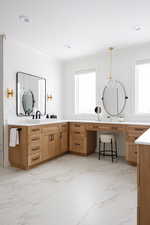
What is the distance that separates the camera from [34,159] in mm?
3195

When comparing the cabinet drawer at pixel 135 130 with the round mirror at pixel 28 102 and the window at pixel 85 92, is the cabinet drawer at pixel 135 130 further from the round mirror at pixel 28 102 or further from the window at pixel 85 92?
the round mirror at pixel 28 102

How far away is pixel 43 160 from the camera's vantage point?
11.3 ft

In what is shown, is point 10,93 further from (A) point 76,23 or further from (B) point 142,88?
(B) point 142,88

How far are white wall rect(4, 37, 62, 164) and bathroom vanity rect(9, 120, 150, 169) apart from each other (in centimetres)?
47

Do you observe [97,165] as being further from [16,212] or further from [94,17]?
[94,17]

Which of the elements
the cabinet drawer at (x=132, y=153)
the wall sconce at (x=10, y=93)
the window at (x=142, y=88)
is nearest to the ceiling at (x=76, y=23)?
the window at (x=142, y=88)

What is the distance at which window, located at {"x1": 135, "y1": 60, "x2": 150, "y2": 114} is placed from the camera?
12.5 ft

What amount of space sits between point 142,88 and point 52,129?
2.34 meters

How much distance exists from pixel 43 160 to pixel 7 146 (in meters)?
0.80

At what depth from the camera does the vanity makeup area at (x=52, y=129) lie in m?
3.16

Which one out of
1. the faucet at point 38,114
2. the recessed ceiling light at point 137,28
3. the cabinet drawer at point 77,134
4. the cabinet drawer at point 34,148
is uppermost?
the recessed ceiling light at point 137,28

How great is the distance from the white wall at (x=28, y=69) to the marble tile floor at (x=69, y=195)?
1.04 metres

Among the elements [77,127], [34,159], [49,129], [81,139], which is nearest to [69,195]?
[34,159]

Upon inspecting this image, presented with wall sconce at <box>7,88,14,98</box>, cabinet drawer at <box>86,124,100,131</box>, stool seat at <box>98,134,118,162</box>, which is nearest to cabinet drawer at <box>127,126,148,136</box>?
stool seat at <box>98,134,118,162</box>
